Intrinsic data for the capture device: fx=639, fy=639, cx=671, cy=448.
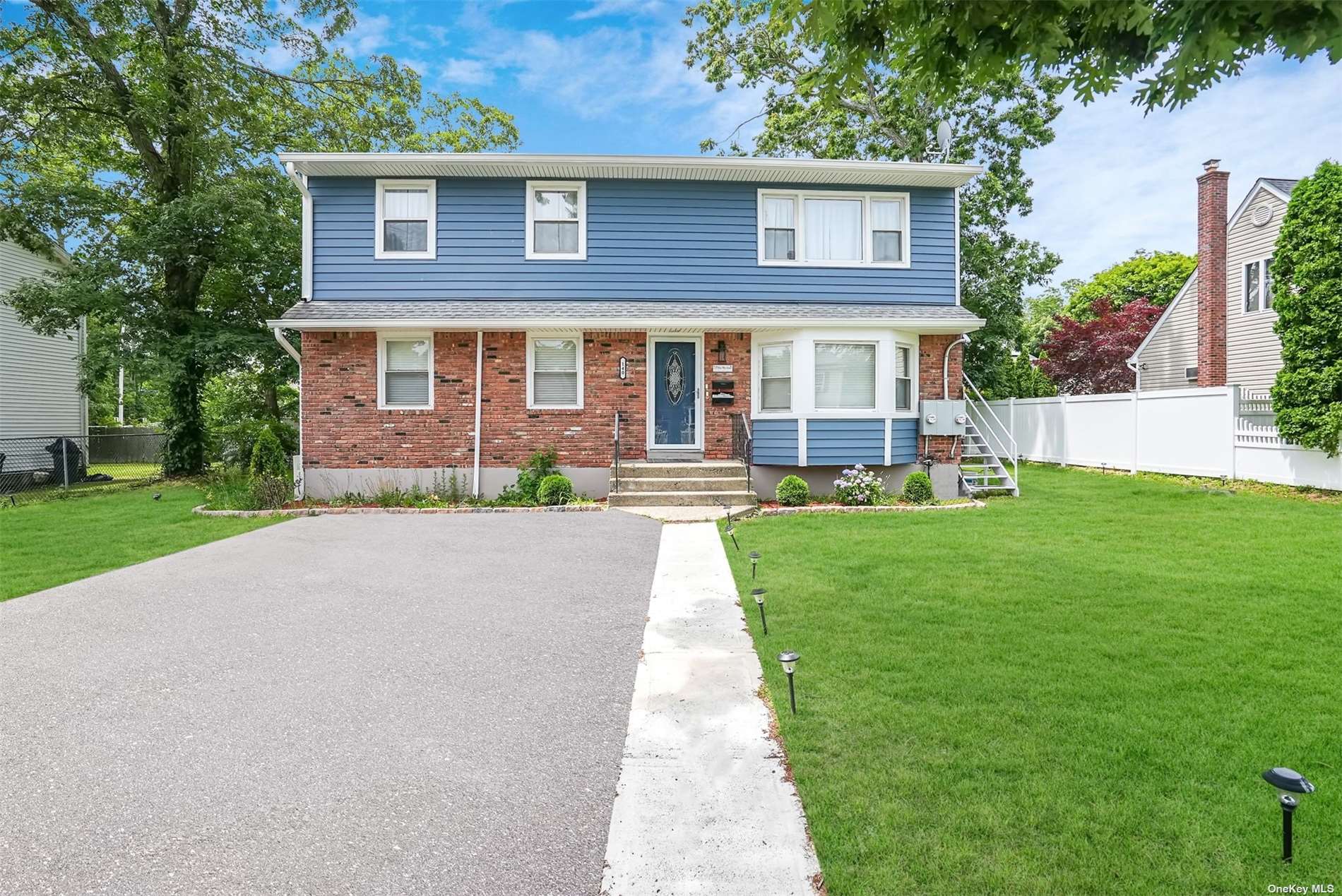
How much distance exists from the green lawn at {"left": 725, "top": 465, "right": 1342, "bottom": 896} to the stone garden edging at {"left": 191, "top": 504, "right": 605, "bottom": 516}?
4365 mm

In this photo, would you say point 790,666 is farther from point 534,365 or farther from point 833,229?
point 833,229

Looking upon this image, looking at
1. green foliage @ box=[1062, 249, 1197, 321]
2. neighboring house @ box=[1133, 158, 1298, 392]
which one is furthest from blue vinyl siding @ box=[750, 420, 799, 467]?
green foliage @ box=[1062, 249, 1197, 321]

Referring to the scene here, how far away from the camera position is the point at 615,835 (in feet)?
8.16

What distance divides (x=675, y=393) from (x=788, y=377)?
215 centimetres

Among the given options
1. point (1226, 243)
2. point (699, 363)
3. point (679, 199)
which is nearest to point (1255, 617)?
point (699, 363)

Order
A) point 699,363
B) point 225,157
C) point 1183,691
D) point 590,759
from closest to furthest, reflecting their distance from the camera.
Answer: point 590,759 → point 1183,691 → point 699,363 → point 225,157

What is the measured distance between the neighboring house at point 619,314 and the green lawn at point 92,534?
2.30m

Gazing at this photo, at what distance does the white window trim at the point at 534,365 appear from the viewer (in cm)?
1178

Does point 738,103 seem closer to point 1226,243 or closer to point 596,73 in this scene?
point 596,73

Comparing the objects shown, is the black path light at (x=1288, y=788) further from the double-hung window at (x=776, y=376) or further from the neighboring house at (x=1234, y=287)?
the neighboring house at (x=1234, y=287)

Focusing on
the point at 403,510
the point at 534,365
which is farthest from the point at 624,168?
the point at 403,510

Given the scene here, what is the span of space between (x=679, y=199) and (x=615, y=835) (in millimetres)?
11695

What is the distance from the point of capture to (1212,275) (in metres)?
18.7

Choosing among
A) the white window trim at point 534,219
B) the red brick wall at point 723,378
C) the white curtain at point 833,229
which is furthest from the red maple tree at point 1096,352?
the white window trim at point 534,219
